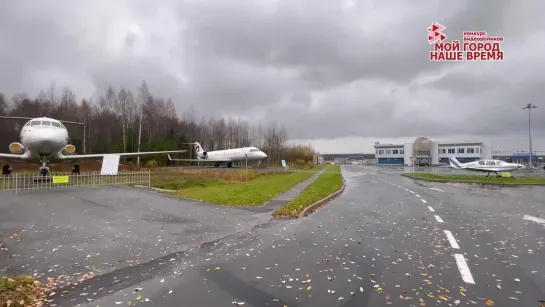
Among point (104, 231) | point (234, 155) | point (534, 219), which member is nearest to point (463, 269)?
point (534, 219)

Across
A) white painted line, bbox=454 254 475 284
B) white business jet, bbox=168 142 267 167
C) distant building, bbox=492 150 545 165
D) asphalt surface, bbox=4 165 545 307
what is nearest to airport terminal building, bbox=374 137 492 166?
distant building, bbox=492 150 545 165

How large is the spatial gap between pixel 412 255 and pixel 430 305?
89.7 inches

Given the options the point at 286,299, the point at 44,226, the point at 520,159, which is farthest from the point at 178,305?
the point at 520,159

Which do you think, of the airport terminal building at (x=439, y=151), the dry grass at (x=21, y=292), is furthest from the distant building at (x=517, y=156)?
the dry grass at (x=21, y=292)

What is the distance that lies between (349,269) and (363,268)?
0.86ft

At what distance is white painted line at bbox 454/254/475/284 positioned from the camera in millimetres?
4891

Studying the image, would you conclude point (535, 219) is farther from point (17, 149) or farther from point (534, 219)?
point (17, 149)

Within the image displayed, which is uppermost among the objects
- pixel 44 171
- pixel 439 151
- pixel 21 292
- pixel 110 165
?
pixel 439 151

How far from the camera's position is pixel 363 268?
5.45m

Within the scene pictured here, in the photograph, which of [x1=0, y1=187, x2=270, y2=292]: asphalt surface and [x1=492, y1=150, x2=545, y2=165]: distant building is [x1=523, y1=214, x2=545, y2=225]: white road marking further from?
[x1=492, y1=150, x2=545, y2=165]: distant building

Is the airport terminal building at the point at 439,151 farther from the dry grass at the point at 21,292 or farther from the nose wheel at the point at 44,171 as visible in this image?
the dry grass at the point at 21,292

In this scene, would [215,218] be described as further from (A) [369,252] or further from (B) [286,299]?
(B) [286,299]

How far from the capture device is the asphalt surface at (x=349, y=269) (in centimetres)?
426

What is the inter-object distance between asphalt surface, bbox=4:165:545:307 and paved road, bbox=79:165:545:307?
0.02 meters
